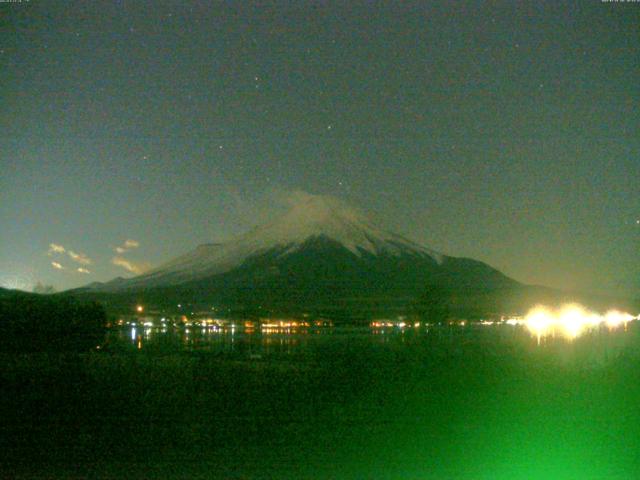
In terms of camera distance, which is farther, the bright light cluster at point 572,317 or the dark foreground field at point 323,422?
the bright light cluster at point 572,317

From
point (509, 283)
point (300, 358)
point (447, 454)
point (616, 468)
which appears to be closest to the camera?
point (616, 468)

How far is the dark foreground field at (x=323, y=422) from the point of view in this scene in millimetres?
9922

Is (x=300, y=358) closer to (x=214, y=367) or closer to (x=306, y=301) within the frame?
(x=214, y=367)

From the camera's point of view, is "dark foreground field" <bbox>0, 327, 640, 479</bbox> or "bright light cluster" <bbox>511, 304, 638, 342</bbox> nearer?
"dark foreground field" <bbox>0, 327, 640, 479</bbox>

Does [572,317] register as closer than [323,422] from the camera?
No

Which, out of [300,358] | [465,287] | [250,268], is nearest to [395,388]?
[300,358]

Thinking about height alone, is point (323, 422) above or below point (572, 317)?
below

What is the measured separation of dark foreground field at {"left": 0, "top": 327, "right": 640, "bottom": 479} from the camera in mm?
9922

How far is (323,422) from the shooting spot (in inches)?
511

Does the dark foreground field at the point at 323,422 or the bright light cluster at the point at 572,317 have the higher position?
the bright light cluster at the point at 572,317

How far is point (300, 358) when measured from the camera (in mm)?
27656

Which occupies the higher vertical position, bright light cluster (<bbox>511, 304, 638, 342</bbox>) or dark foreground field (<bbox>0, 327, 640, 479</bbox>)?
bright light cluster (<bbox>511, 304, 638, 342</bbox>)

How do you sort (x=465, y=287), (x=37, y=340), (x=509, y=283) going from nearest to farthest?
(x=37, y=340), (x=465, y=287), (x=509, y=283)

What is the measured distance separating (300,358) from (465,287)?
3302 inches
